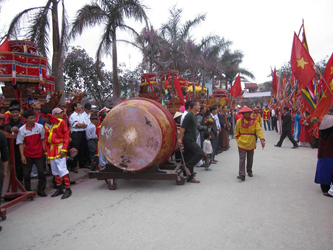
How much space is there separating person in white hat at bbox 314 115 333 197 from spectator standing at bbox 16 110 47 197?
205 inches

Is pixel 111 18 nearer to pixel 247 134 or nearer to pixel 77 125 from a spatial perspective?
pixel 77 125

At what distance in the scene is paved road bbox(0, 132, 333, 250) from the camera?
3.11m

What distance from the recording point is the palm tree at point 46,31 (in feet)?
30.5

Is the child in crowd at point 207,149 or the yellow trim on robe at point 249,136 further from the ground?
the yellow trim on robe at point 249,136

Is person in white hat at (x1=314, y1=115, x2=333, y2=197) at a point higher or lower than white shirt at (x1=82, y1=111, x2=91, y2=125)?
lower

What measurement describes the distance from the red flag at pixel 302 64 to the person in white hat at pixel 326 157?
199 cm

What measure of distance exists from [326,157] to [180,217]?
9.72ft

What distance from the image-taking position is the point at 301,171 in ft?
21.5

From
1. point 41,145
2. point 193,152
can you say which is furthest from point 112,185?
point 193,152

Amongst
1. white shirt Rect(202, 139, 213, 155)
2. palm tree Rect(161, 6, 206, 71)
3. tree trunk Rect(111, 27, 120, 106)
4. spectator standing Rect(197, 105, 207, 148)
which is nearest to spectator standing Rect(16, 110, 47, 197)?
spectator standing Rect(197, 105, 207, 148)

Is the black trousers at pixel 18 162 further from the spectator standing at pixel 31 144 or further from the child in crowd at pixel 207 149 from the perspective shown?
the child in crowd at pixel 207 149

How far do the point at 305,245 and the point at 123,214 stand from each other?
2449mm

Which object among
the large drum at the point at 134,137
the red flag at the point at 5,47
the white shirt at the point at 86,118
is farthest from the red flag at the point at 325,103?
the red flag at the point at 5,47

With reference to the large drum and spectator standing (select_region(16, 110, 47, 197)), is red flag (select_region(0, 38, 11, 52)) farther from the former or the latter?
Result: the large drum
